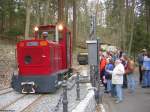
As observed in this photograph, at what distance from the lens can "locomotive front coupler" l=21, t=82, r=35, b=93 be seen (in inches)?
744

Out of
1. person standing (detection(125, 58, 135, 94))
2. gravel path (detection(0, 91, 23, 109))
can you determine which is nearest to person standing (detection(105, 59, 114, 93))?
person standing (detection(125, 58, 135, 94))

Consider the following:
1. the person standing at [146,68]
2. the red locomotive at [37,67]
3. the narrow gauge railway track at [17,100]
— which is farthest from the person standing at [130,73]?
the narrow gauge railway track at [17,100]

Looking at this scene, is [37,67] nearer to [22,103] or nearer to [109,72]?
[109,72]

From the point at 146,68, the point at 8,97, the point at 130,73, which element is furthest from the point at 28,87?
the point at 146,68

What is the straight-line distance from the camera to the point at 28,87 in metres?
19.0

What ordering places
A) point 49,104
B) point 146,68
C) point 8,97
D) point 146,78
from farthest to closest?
point 146,78
point 146,68
point 8,97
point 49,104

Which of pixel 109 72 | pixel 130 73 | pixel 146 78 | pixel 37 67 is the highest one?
pixel 37 67

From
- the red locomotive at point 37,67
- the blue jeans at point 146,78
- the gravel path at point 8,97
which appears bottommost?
the gravel path at point 8,97

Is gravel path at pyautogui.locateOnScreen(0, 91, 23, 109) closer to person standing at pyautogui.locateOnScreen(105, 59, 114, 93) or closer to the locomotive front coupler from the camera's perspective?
the locomotive front coupler

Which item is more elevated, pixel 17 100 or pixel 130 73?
pixel 130 73

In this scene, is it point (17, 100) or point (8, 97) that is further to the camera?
point (8, 97)

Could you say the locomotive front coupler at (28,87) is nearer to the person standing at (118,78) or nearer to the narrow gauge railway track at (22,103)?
the narrow gauge railway track at (22,103)

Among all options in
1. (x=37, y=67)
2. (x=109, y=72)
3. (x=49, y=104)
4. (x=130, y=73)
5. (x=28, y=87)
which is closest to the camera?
(x=49, y=104)

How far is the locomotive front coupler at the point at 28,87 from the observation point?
744 inches
